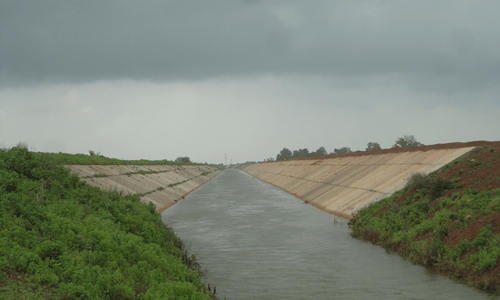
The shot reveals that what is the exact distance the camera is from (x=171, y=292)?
8672 mm

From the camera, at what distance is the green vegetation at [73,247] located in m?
7.71

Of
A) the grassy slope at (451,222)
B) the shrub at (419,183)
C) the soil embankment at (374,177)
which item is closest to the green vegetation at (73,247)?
the grassy slope at (451,222)

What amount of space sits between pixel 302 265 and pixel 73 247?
829 cm

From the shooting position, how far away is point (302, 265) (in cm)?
1415

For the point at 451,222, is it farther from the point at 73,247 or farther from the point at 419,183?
the point at 73,247

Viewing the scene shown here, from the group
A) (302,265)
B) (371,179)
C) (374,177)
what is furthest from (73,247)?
(374,177)

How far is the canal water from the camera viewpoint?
11.1 m

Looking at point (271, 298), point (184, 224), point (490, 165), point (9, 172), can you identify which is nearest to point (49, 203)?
point (9, 172)

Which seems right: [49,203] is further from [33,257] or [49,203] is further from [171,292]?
[171,292]

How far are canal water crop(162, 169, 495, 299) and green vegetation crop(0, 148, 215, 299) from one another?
1809 millimetres

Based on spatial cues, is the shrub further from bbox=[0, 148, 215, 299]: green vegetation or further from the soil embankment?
bbox=[0, 148, 215, 299]: green vegetation

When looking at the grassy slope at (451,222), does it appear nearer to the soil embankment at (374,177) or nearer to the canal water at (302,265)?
the canal water at (302,265)

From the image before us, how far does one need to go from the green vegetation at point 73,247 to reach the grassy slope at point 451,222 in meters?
7.86

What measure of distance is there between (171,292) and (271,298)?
3365 mm
